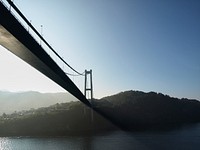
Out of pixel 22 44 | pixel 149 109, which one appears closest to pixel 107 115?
pixel 149 109

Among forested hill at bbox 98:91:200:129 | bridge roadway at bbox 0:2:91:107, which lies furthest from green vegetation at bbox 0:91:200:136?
bridge roadway at bbox 0:2:91:107

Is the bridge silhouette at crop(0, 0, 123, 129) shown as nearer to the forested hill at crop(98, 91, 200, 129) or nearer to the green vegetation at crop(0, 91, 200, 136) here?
the green vegetation at crop(0, 91, 200, 136)

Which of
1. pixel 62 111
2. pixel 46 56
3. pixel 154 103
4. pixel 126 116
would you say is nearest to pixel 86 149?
pixel 46 56

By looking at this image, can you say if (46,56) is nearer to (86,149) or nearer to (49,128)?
(86,149)

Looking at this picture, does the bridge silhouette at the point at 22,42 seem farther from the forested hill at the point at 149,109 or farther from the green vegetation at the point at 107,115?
the forested hill at the point at 149,109

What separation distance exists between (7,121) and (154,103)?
4827cm

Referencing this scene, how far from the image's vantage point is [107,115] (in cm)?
6594

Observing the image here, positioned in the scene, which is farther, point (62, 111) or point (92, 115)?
point (62, 111)

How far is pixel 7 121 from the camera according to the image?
193ft

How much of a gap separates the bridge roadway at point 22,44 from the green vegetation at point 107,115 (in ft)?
106

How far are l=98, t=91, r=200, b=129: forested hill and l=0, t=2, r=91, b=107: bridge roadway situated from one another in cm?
4883

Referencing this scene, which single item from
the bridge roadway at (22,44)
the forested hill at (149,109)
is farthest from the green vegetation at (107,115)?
the bridge roadway at (22,44)

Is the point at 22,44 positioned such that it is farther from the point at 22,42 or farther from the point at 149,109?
the point at 149,109

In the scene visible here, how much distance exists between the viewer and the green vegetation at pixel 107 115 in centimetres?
5647
